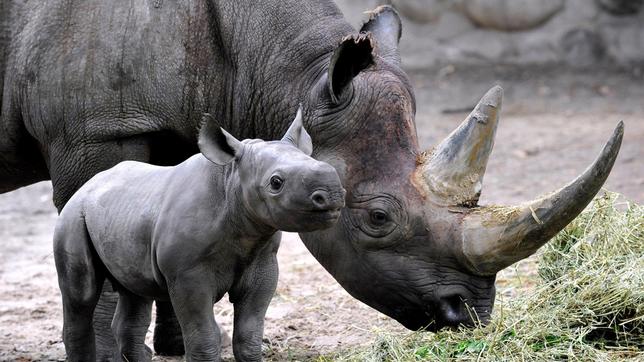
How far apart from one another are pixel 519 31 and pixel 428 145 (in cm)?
326

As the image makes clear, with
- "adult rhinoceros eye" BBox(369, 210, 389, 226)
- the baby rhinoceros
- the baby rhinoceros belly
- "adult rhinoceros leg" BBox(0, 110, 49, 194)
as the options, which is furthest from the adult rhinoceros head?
"adult rhinoceros leg" BBox(0, 110, 49, 194)

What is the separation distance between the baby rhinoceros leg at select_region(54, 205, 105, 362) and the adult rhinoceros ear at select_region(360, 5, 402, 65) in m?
1.74

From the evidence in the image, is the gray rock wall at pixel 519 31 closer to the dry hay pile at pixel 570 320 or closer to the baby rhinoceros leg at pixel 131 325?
the dry hay pile at pixel 570 320

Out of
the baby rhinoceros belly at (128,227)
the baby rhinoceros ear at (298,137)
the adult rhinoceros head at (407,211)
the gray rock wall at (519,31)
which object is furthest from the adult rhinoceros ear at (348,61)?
the gray rock wall at (519,31)

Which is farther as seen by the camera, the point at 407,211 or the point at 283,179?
the point at 407,211

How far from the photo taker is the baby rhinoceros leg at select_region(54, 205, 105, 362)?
15.4 ft

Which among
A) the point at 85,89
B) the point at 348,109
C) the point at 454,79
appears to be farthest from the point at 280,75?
the point at 454,79

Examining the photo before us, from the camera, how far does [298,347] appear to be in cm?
606

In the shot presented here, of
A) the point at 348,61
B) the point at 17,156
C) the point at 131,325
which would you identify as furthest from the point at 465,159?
the point at 17,156

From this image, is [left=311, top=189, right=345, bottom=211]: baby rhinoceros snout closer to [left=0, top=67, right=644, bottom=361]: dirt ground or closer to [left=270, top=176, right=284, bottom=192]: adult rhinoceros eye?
[left=270, top=176, right=284, bottom=192]: adult rhinoceros eye

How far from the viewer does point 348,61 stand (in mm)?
5066

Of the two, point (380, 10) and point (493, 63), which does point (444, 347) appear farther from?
point (493, 63)

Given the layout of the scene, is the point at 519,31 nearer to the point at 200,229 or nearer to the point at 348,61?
the point at 348,61

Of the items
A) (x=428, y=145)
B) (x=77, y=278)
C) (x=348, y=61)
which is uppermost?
(x=348, y=61)
